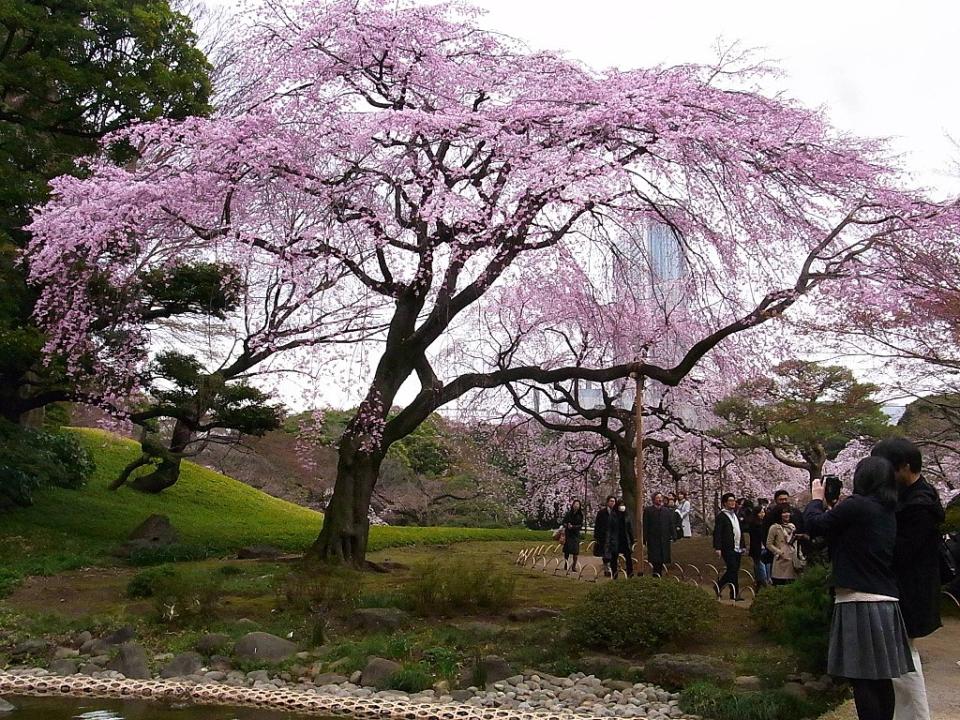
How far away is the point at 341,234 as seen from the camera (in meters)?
9.83

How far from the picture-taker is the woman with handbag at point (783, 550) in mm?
8836

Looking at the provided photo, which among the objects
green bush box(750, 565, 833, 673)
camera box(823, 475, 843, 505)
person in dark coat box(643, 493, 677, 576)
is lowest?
green bush box(750, 565, 833, 673)

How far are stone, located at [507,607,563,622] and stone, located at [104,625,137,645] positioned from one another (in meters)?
3.61

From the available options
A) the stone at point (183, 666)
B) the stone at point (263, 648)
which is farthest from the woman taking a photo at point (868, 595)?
the stone at point (183, 666)

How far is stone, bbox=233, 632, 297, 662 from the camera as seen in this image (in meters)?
6.99

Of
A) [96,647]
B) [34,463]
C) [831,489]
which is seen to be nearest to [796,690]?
[831,489]

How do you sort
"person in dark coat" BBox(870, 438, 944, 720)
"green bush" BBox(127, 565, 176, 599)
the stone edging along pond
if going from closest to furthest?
"person in dark coat" BBox(870, 438, 944, 720)
the stone edging along pond
"green bush" BBox(127, 565, 176, 599)

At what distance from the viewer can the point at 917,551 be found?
393 centimetres

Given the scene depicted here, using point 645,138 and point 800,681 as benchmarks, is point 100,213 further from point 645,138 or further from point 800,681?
point 800,681

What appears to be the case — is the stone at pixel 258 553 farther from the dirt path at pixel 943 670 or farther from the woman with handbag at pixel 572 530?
the dirt path at pixel 943 670

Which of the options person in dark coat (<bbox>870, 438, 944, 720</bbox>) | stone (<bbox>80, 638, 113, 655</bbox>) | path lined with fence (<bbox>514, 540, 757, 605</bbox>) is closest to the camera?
person in dark coat (<bbox>870, 438, 944, 720</bbox>)

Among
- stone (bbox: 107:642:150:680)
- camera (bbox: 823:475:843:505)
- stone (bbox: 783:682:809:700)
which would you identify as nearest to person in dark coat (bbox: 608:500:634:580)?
stone (bbox: 783:682:809:700)

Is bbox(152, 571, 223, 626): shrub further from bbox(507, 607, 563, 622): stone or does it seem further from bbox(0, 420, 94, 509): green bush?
bbox(0, 420, 94, 509): green bush

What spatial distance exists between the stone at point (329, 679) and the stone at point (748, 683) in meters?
2.91
